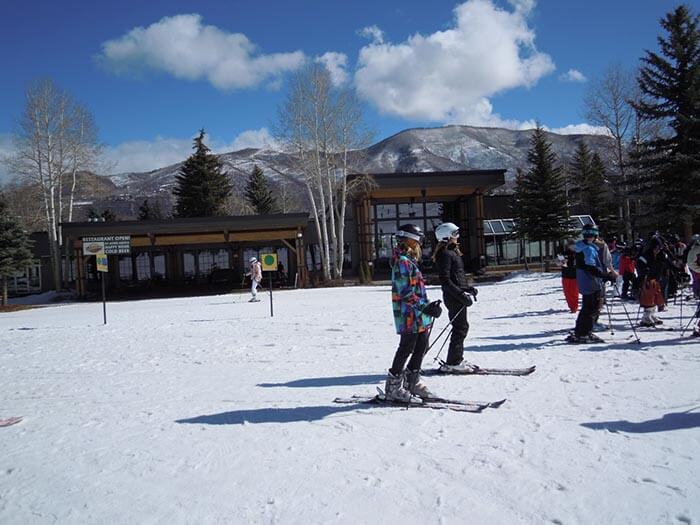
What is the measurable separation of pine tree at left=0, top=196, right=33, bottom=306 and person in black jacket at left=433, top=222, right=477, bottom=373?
27.9 metres

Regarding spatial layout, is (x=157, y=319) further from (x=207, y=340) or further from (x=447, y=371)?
(x=447, y=371)

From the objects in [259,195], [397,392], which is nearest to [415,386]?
[397,392]

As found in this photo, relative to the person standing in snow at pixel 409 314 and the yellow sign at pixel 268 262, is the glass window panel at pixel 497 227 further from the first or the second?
the person standing in snow at pixel 409 314

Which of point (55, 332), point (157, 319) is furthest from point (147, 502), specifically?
point (157, 319)

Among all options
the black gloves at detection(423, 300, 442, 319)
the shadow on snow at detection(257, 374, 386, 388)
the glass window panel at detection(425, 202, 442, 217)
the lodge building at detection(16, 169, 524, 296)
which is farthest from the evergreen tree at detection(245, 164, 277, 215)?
the black gloves at detection(423, 300, 442, 319)

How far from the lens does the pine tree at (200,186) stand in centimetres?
4709

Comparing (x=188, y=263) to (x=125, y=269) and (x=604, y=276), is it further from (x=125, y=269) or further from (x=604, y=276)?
(x=604, y=276)

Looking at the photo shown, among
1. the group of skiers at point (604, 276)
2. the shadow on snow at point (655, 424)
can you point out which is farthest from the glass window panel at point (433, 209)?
the shadow on snow at point (655, 424)

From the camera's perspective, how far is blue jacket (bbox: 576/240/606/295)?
7.36m

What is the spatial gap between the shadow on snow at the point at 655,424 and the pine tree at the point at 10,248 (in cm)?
3006

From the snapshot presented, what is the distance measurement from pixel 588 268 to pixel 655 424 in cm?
380

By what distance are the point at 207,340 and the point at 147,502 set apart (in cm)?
715

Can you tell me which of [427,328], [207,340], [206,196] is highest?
[206,196]

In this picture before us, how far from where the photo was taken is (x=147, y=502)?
3.11 metres
